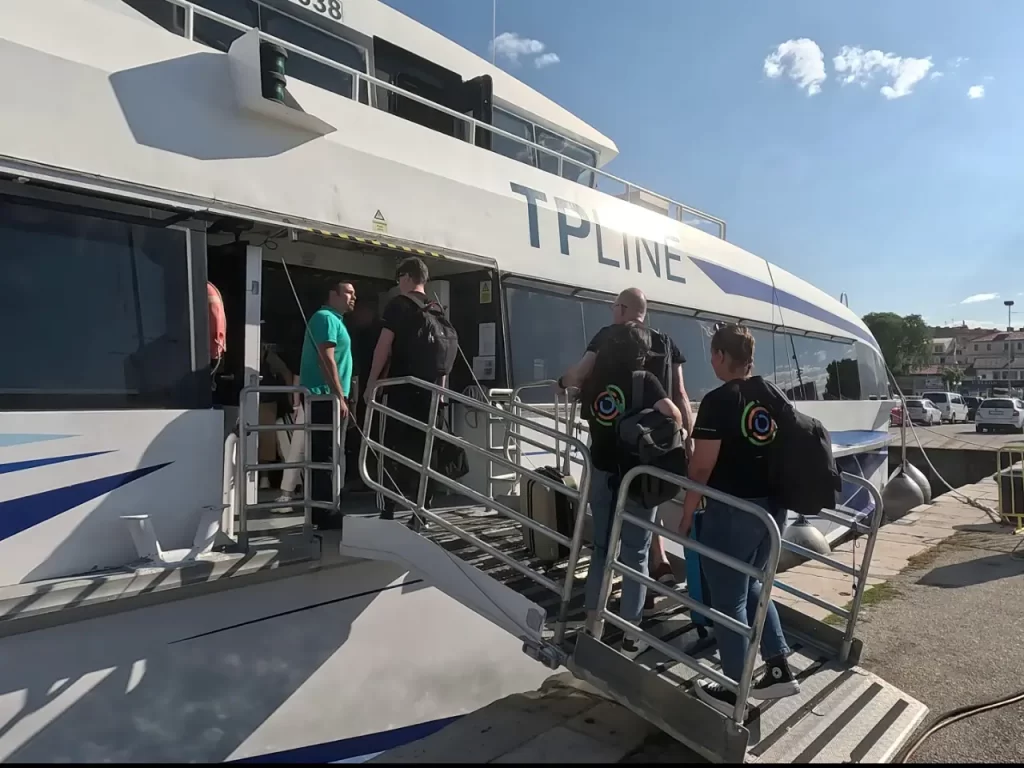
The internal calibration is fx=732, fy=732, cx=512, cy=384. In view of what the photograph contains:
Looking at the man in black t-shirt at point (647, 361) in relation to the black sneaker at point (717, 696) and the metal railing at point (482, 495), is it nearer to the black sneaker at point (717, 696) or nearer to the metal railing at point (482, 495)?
the metal railing at point (482, 495)

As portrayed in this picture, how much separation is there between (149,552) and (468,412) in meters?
2.53

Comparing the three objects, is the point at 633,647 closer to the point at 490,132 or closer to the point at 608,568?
the point at 608,568

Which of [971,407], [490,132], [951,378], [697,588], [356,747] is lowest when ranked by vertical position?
[971,407]

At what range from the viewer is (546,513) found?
4332 millimetres

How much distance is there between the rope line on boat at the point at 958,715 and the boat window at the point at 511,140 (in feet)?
18.7

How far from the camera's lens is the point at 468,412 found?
5410mm

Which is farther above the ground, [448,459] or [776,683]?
[448,459]

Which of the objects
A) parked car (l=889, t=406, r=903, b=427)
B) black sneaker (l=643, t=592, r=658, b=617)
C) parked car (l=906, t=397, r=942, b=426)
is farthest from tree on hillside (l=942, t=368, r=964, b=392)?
black sneaker (l=643, t=592, r=658, b=617)

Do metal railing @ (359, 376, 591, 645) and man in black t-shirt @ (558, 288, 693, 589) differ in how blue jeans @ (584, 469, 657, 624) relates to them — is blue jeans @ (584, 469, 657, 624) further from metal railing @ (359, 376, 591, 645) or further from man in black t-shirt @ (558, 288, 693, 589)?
man in black t-shirt @ (558, 288, 693, 589)

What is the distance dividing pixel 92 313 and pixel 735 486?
3011mm

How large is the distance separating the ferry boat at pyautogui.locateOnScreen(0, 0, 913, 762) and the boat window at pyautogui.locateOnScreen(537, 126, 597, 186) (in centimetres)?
283

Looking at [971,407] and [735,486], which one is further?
[971,407]

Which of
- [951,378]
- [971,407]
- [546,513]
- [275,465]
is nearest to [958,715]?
[546,513]

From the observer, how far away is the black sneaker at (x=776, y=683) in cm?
316
